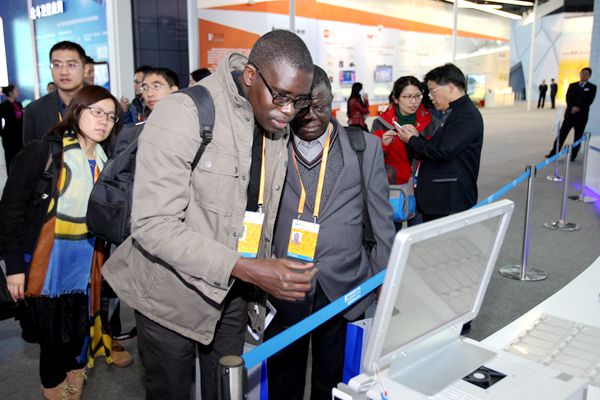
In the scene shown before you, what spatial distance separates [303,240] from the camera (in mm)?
1903

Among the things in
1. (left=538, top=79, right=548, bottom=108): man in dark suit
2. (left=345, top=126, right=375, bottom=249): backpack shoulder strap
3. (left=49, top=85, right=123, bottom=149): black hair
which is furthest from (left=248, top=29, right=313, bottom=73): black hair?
(left=538, top=79, right=548, bottom=108): man in dark suit

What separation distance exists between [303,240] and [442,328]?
750 mm

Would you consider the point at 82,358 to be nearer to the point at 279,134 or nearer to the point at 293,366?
the point at 293,366

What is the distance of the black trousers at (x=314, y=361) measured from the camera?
2.08 m

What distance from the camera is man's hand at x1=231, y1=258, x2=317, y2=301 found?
1.28 metres

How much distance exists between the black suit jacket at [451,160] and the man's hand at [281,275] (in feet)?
6.77

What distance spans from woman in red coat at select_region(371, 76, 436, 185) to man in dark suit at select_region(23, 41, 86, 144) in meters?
1.95

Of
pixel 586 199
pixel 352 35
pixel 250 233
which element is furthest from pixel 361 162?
pixel 352 35

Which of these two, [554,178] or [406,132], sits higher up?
[406,132]

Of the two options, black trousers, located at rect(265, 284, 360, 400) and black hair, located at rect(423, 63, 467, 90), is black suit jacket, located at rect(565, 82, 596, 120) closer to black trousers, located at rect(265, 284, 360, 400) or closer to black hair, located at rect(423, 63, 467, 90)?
black hair, located at rect(423, 63, 467, 90)

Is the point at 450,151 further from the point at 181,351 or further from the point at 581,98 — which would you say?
the point at 581,98

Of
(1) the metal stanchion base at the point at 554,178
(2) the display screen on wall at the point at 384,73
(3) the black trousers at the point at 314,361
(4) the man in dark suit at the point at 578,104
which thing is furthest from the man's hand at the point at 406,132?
(2) the display screen on wall at the point at 384,73

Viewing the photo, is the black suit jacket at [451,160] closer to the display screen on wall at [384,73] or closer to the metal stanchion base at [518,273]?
the metal stanchion base at [518,273]

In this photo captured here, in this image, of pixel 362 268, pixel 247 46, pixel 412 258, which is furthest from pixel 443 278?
pixel 247 46
